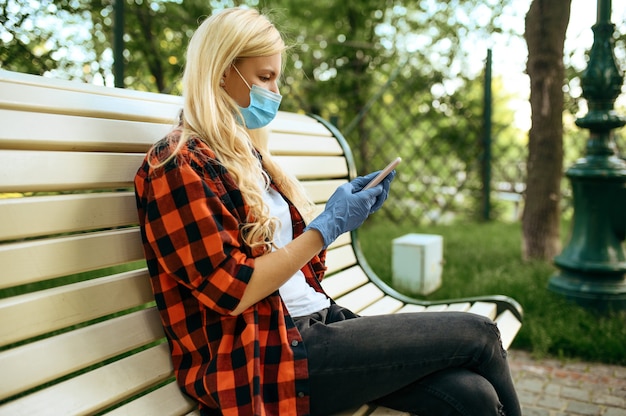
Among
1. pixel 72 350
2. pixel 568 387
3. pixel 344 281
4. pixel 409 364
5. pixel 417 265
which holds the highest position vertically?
pixel 72 350

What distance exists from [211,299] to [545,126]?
145 inches

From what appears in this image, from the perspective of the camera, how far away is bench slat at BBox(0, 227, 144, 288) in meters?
1.28

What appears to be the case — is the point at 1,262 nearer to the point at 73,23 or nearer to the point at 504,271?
the point at 73,23

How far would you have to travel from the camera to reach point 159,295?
148cm

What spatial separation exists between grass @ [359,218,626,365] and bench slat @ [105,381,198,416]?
2116 millimetres

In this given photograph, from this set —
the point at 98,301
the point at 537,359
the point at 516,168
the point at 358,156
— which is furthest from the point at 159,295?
the point at 516,168

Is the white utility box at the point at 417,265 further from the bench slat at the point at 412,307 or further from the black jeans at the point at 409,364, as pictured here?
the black jeans at the point at 409,364

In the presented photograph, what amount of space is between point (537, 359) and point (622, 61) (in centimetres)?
423

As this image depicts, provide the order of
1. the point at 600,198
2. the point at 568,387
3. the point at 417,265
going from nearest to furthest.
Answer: the point at 568,387 < the point at 600,198 < the point at 417,265

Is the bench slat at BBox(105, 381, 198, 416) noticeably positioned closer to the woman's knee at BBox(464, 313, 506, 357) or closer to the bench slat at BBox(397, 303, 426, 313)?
the woman's knee at BBox(464, 313, 506, 357)

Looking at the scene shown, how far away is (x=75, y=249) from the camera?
142cm

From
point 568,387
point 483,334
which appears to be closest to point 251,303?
point 483,334

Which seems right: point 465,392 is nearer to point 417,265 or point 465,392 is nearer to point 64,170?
point 64,170

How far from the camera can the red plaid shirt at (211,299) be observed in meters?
1.35
